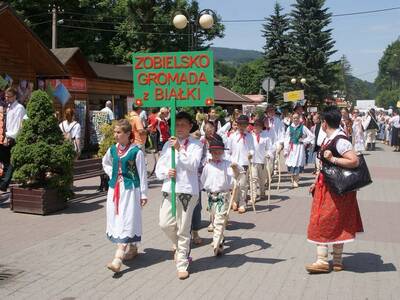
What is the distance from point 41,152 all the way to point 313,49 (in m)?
44.6

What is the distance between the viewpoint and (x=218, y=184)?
261 inches

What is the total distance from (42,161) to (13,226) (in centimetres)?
123

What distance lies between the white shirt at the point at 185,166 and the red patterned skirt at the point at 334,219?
1410mm

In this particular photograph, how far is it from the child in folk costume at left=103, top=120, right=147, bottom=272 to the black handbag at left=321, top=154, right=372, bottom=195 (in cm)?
210

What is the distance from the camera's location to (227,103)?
136 feet

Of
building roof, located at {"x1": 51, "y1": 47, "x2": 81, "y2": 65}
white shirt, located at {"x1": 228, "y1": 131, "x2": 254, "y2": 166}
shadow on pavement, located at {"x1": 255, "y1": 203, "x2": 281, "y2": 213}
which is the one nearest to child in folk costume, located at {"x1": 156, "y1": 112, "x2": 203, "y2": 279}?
white shirt, located at {"x1": 228, "y1": 131, "x2": 254, "y2": 166}

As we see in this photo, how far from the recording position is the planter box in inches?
338

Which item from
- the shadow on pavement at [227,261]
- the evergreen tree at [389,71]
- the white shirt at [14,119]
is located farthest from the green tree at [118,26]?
the evergreen tree at [389,71]

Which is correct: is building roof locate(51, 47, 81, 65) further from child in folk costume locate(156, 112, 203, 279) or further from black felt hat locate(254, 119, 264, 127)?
child in folk costume locate(156, 112, 203, 279)

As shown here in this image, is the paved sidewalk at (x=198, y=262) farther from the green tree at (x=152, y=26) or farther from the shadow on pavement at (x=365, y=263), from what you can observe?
the green tree at (x=152, y=26)

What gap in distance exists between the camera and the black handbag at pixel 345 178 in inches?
215

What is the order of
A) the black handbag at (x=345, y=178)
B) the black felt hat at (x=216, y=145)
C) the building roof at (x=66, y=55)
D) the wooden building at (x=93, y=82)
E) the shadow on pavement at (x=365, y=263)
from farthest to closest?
the wooden building at (x=93, y=82)
the building roof at (x=66, y=55)
the black felt hat at (x=216, y=145)
the shadow on pavement at (x=365, y=263)
the black handbag at (x=345, y=178)

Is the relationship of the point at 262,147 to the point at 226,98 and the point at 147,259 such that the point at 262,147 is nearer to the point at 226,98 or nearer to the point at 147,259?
the point at 147,259

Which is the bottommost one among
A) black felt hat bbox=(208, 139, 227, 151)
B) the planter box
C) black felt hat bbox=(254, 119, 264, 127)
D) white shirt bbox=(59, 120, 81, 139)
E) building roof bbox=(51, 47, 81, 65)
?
the planter box
